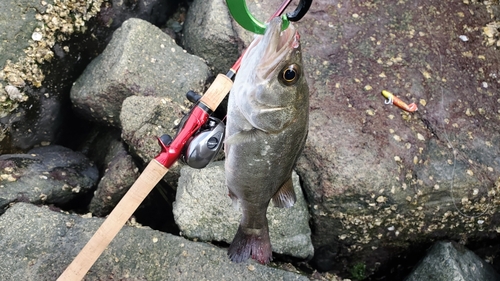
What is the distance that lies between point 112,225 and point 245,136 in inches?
39.7

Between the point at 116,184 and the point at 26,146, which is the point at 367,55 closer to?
the point at 116,184

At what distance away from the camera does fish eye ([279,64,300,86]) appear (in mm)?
2164

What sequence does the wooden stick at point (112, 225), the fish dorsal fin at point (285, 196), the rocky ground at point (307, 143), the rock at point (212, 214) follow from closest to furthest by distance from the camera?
the fish dorsal fin at point (285, 196) < the wooden stick at point (112, 225) < the rocky ground at point (307, 143) < the rock at point (212, 214)

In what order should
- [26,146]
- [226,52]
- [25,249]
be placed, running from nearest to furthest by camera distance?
1. [25,249]
2. [26,146]
3. [226,52]

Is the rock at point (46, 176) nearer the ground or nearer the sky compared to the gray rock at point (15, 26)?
nearer the ground

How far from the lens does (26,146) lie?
4051 millimetres

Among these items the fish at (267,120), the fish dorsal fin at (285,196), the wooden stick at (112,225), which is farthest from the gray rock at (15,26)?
the fish dorsal fin at (285,196)

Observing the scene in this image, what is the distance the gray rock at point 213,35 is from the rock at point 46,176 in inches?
57.2

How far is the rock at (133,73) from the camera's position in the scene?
3.97 meters

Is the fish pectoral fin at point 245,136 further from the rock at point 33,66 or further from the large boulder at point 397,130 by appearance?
the rock at point 33,66

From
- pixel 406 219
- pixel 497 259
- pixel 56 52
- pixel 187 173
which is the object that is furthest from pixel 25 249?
pixel 497 259

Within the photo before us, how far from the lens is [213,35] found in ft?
14.2

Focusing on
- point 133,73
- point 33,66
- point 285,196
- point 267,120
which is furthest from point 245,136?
point 33,66

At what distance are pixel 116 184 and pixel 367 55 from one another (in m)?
2.33
